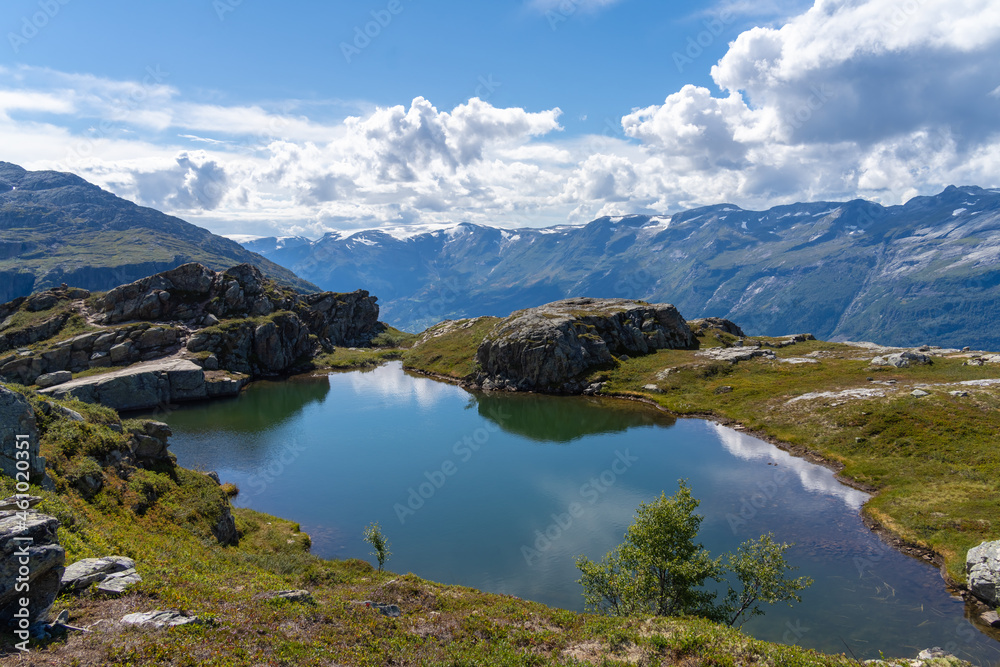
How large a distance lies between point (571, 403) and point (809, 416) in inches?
1680

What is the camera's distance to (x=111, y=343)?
110 m

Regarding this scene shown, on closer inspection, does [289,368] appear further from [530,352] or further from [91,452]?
[91,452]

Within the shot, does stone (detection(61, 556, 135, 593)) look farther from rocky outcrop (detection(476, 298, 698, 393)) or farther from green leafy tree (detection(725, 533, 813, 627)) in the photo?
rocky outcrop (detection(476, 298, 698, 393))

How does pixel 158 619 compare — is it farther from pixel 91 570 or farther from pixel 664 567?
pixel 664 567

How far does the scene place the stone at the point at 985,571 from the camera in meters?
32.6

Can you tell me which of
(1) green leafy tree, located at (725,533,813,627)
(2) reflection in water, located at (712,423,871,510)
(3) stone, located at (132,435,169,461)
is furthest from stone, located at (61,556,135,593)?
(2) reflection in water, located at (712,423,871,510)

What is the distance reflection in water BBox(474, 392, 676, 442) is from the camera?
8262cm

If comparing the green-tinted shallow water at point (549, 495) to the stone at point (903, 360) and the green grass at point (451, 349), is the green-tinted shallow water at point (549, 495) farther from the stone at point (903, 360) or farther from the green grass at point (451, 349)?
A: the stone at point (903, 360)

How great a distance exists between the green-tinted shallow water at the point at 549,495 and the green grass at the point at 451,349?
36119mm

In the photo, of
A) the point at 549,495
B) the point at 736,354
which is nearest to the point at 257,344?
the point at 549,495

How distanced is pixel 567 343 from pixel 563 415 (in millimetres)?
25107

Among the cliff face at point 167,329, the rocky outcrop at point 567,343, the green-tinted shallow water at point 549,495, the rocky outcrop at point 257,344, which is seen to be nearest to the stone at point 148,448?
the green-tinted shallow water at point 549,495

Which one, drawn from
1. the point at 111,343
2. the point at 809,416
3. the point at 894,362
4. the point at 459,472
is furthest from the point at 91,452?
the point at 894,362

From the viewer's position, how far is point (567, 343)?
113188 mm
